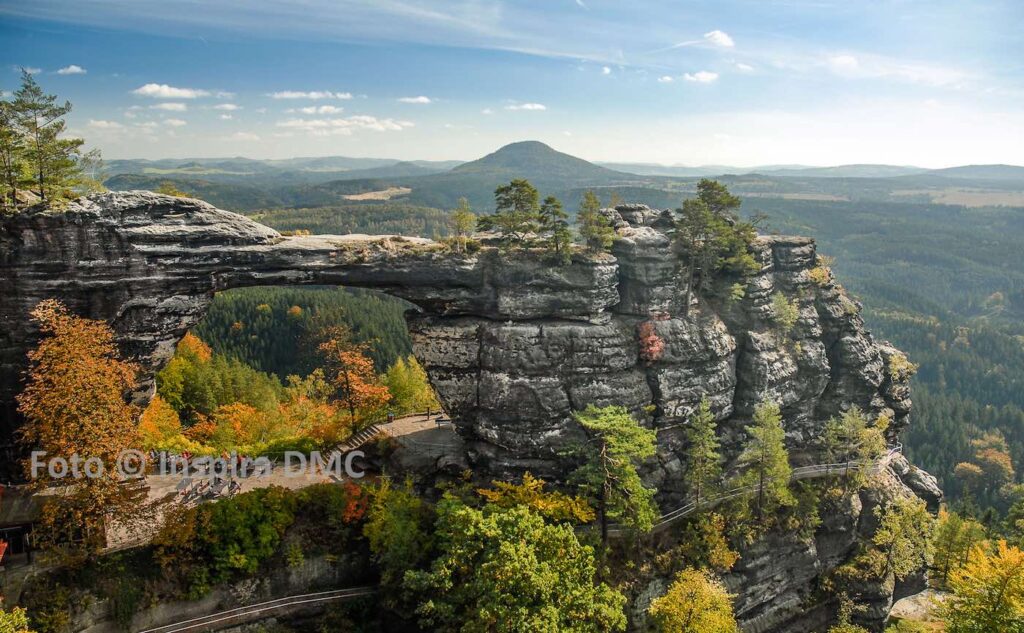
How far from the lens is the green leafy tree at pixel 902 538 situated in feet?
148

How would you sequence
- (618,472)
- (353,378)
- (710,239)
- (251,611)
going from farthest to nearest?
(353,378)
(710,239)
(618,472)
(251,611)

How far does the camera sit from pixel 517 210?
128 ft

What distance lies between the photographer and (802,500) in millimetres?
43844

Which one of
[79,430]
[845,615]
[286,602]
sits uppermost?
[79,430]

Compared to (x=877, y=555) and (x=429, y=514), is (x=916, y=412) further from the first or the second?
(x=429, y=514)

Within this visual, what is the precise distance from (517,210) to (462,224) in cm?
394

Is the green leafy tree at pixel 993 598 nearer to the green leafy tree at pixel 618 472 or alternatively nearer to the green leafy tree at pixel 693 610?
the green leafy tree at pixel 693 610

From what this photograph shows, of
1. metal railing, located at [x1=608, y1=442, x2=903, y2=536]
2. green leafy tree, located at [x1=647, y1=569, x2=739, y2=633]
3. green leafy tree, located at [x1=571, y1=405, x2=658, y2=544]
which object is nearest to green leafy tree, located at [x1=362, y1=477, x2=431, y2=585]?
green leafy tree, located at [x1=571, y1=405, x2=658, y2=544]

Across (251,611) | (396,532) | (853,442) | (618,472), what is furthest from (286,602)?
(853,442)

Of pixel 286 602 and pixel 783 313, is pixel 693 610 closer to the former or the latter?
pixel 286 602

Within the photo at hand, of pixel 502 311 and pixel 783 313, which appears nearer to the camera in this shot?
pixel 502 311

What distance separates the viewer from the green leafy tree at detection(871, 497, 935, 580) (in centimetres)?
4506

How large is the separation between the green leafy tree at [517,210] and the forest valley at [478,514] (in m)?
0.14

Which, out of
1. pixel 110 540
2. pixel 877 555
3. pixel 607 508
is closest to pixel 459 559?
pixel 607 508
